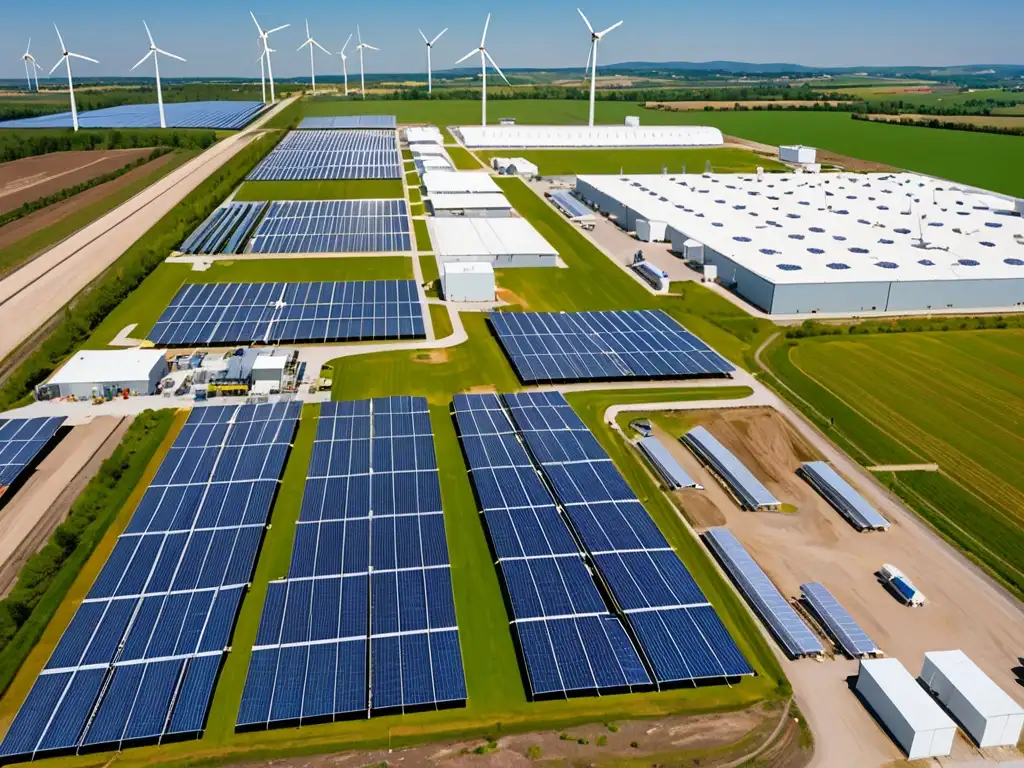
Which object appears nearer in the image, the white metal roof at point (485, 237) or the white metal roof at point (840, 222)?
the white metal roof at point (840, 222)

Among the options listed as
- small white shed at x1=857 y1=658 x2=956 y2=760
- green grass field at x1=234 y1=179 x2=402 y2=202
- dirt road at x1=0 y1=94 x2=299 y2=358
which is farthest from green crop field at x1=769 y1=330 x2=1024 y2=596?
green grass field at x1=234 y1=179 x2=402 y2=202

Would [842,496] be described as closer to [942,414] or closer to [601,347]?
[942,414]

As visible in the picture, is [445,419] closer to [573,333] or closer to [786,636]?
[573,333]

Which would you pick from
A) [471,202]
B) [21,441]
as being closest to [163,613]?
[21,441]

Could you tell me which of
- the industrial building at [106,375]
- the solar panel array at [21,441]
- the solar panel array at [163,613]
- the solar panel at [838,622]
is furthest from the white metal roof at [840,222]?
the solar panel array at [21,441]

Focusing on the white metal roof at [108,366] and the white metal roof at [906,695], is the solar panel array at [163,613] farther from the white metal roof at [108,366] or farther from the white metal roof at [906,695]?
the white metal roof at [906,695]
